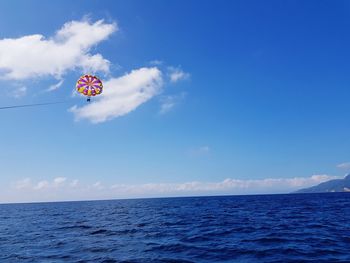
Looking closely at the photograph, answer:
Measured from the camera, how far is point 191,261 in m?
17.7

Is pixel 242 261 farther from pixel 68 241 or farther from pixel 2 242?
pixel 2 242

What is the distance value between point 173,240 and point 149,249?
3.65 metres

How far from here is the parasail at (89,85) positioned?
88.3 ft

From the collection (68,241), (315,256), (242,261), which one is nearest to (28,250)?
(68,241)

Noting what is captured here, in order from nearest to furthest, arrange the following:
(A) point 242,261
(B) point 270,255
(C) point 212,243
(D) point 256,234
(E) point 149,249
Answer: (A) point 242,261 < (B) point 270,255 < (E) point 149,249 < (C) point 212,243 < (D) point 256,234

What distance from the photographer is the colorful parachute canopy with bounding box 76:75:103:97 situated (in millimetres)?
26944

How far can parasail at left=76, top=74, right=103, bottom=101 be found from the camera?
26.9 metres

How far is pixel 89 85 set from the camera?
2734 cm

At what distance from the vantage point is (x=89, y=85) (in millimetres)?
27344

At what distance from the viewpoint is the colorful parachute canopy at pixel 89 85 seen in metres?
26.9

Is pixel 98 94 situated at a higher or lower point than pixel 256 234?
higher

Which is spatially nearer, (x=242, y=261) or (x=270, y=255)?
(x=242, y=261)

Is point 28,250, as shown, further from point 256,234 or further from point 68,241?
point 256,234

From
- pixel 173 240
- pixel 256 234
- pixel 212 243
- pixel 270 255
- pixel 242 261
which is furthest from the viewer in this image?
pixel 256 234
